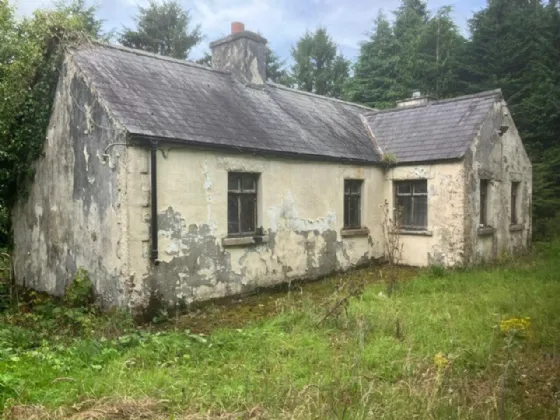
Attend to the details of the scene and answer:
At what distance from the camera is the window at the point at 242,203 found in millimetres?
10344

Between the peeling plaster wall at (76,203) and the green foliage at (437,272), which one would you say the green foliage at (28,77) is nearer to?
the peeling plaster wall at (76,203)

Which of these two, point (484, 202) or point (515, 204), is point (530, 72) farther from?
point (484, 202)

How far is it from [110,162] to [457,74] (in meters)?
23.3

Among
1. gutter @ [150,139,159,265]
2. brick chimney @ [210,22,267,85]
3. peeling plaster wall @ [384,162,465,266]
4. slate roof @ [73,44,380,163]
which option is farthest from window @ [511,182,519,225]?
gutter @ [150,139,159,265]

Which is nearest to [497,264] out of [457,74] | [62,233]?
[62,233]

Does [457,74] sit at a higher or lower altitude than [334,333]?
higher

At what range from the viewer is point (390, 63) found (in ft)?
102

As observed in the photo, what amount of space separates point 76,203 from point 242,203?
3.52m

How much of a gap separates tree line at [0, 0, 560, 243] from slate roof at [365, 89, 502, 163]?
27.0 ft

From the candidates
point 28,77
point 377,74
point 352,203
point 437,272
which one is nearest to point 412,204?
point 352,203

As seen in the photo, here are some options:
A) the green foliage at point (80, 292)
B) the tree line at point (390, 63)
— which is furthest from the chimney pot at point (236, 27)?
the green foliage at point (80, 292)

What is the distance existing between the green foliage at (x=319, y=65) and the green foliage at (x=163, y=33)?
27.3 ft

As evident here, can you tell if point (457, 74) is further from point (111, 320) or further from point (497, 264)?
point (111, 320)

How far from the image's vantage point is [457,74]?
A: 86.3ft
